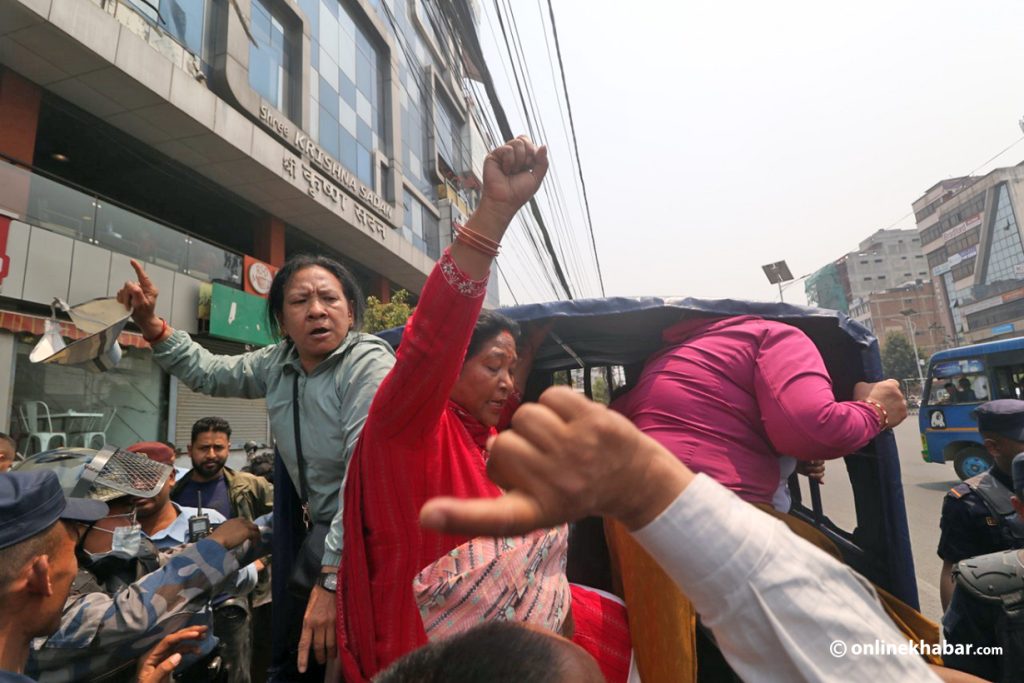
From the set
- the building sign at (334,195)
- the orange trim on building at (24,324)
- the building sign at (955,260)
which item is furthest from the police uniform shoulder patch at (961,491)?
the building sign at (955,260)

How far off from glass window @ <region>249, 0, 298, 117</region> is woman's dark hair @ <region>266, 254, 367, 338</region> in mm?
12149

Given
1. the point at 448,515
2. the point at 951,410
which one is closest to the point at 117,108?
the point at 448,515

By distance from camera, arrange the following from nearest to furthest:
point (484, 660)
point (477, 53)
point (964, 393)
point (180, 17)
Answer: point (484, 660), point (477, 53), point (964, 393), point (180, 17)

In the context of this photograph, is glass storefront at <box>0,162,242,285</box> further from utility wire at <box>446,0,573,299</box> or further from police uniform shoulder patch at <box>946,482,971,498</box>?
police uniform shoulder patch at <box>946,482,971,498</box>

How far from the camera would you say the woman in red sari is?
1062mm

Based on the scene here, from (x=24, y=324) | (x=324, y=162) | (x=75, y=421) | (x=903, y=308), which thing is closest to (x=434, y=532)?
(x=24, y=324)

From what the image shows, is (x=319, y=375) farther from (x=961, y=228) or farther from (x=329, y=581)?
(x=961, y=228)

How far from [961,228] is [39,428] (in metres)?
54.9

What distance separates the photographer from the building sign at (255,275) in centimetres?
1147

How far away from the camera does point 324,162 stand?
13.3 metres

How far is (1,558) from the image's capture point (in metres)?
1.27

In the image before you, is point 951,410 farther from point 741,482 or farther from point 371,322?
point 371,322

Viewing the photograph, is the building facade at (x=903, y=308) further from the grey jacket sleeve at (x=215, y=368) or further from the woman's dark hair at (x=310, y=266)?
the grey jacket sleeve at (x=215, y=368)

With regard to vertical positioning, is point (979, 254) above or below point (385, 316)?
above
